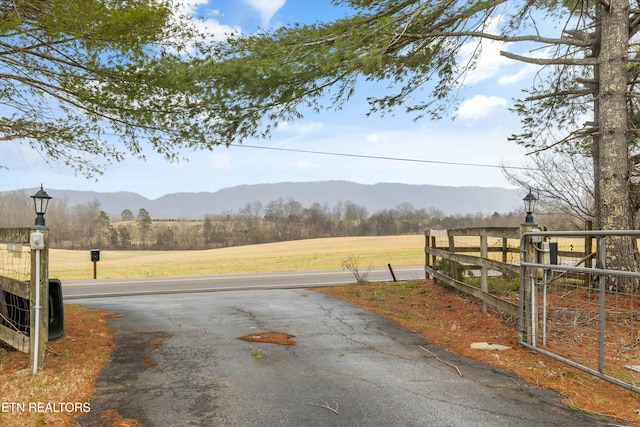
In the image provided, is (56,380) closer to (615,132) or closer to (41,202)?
(41,202)

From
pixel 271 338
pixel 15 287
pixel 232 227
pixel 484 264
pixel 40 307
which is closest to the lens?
pixel 40 307

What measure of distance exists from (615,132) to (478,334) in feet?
15.9

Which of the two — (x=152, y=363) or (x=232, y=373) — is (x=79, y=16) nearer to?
(x=152, y=363)

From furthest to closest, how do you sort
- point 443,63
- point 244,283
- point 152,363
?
point 244,283 → point 443,63 → point 152,363

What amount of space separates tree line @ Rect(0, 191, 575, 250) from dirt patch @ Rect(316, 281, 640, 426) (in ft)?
165

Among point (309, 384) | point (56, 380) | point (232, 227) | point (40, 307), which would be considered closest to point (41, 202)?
point (40, 307)

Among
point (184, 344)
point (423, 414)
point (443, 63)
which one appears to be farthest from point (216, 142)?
point (423, 414)

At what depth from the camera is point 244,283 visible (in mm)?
19578

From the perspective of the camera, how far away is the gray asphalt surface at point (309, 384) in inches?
136

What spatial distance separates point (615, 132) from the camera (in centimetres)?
821

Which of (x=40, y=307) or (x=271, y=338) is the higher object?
(x=40, y=307)

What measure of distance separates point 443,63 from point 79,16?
7.16 meters

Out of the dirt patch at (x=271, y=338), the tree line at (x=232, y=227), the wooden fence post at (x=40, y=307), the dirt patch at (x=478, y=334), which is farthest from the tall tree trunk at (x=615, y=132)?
the tree line at (x=232, y=227)

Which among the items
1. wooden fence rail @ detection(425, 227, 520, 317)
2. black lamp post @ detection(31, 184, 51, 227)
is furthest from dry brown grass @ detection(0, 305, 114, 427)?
wooden fence rail @ detection(425, 227, 520, 317)
